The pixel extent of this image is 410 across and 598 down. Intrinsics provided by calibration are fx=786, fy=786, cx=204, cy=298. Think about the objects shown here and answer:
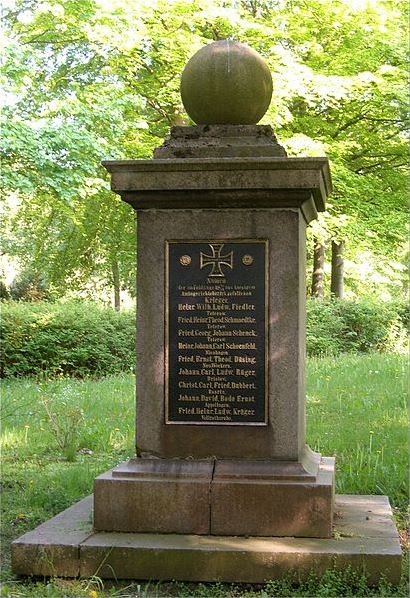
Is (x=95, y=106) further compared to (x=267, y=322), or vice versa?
(x=95, y=106)

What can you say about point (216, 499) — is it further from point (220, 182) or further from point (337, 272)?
point (337, 272)

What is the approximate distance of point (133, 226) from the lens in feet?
69.7

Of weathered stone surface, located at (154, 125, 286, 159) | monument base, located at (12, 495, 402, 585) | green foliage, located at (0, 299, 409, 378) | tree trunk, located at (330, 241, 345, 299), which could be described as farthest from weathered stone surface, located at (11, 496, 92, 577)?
tree trunk, located at (330, 241, 345, 299)

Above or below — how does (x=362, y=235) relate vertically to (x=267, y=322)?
above

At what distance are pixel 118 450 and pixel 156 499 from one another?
3.24 m

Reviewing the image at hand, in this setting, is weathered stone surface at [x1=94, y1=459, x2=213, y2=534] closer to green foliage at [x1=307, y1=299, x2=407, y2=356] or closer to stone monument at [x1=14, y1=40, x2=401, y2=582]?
stone monument at [x1=14, y1=40, x2=401, y2=582]

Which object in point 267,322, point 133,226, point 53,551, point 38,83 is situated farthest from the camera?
point 133,226

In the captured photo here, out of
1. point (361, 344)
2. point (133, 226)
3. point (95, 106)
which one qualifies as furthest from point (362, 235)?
point (95, 106)

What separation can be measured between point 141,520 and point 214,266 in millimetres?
1708

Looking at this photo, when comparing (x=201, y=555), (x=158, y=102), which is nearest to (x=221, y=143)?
(x=201, y=555)

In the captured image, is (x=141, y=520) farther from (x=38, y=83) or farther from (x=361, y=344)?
(x=361, y=344)

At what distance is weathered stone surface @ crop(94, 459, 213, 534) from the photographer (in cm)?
496

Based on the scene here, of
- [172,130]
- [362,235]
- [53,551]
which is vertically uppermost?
[362,235]

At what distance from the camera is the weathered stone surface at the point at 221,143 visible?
17.1 feet
